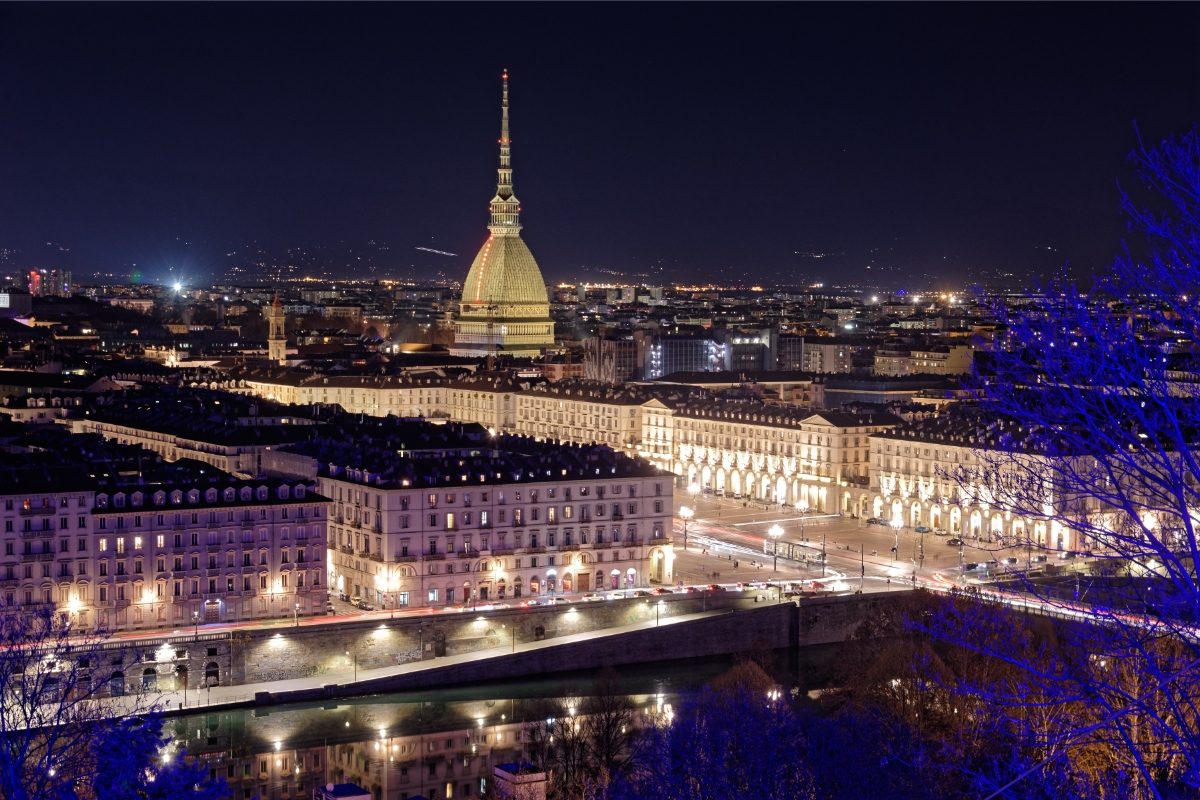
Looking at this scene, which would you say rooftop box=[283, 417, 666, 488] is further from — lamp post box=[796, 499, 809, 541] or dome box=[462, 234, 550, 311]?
dome box=[462, 234, 550, 311]

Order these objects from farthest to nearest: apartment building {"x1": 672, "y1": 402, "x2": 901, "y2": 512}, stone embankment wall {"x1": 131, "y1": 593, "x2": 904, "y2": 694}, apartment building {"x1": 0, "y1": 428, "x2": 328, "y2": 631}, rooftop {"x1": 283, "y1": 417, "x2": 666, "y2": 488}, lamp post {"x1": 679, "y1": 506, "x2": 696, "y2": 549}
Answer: apartment building {"x1": 672, "y1": 402, "x2": 901, "y2": 512} < lamp post {"x1": 679, "y1": 506, "x2": 696, "y2": 549} < rooftop {"x1": 283, "y1": 417, "x2": 666, "y2": 488} < apartment building {"x1": 0, "y1": 428, "x2": 328, "y2": 631} < stone embankment wall {"x1": 131, "y1": 593, "x2": 904, "y2": 694}

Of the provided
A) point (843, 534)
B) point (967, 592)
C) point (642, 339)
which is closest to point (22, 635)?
point (967, 592)

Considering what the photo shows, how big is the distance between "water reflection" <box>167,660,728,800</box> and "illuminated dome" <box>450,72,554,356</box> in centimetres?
6257

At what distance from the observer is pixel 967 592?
35.2m

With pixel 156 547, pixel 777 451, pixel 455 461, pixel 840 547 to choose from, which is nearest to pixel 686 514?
pixel 840 547

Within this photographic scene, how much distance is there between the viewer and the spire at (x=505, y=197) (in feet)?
320

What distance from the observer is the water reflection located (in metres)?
27.1

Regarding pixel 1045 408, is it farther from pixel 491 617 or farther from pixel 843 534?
pixel 843 534

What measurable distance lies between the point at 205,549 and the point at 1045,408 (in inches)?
1090

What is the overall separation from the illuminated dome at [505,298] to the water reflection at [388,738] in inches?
2463

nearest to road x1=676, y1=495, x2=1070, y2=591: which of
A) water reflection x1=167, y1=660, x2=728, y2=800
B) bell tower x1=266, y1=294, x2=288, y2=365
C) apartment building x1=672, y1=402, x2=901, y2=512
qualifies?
apartment building x1=672, y1=402, x2=901, y2=512

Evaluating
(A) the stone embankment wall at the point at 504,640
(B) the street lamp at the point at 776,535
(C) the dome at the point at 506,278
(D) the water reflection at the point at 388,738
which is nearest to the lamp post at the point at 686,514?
(B) the street lamp at the point at 776,535

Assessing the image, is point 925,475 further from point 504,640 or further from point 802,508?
point 504,640

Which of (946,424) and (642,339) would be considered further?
(642,339)
